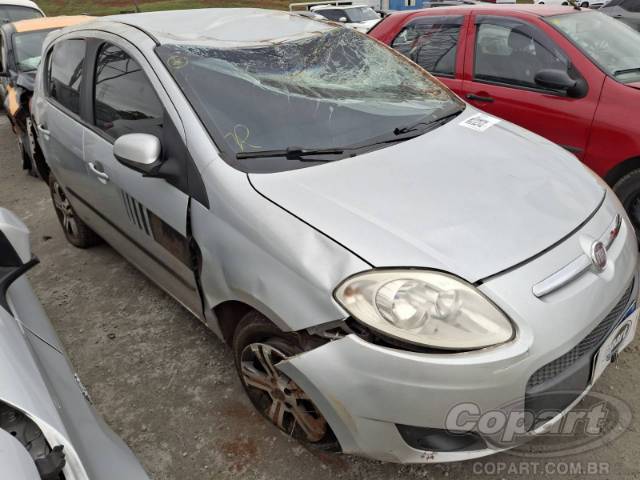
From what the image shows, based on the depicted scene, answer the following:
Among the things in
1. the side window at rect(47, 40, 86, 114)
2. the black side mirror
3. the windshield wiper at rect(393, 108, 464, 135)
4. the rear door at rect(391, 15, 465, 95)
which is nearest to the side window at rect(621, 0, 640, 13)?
the rear door at rect(391, 15, 465, 95)

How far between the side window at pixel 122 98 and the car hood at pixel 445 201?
79 centimetres

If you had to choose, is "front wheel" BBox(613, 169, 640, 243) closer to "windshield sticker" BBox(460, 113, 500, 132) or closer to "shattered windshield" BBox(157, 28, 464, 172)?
"windshield sticker" BBox(460, 113, 500, 132)

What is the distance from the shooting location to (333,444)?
6.08 feet

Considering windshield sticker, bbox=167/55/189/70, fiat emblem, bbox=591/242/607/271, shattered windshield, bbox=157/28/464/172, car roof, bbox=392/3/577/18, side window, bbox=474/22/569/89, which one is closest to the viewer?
fiat emblem, bbox=591/242/607/271

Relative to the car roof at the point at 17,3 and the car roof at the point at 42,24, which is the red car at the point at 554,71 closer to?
the car roof at the point at 42,24

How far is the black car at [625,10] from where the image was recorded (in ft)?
→ 27.5

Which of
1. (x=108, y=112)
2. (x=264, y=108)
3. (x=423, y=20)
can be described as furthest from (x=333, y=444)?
(x=423, y=20)

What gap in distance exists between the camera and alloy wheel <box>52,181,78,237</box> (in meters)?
3.81

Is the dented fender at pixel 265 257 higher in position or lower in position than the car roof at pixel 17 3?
lower

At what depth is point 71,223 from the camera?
3873mm

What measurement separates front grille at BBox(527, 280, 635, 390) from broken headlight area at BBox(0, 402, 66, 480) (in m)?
1.31

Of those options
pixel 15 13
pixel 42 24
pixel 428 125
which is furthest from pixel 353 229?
pixel 15 13

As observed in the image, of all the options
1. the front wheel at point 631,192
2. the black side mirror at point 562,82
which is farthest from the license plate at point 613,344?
the black side mirror at point 562,82

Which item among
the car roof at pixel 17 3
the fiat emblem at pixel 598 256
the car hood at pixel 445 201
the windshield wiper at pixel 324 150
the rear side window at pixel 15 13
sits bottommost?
the fiat emblem at pixel 598 256
